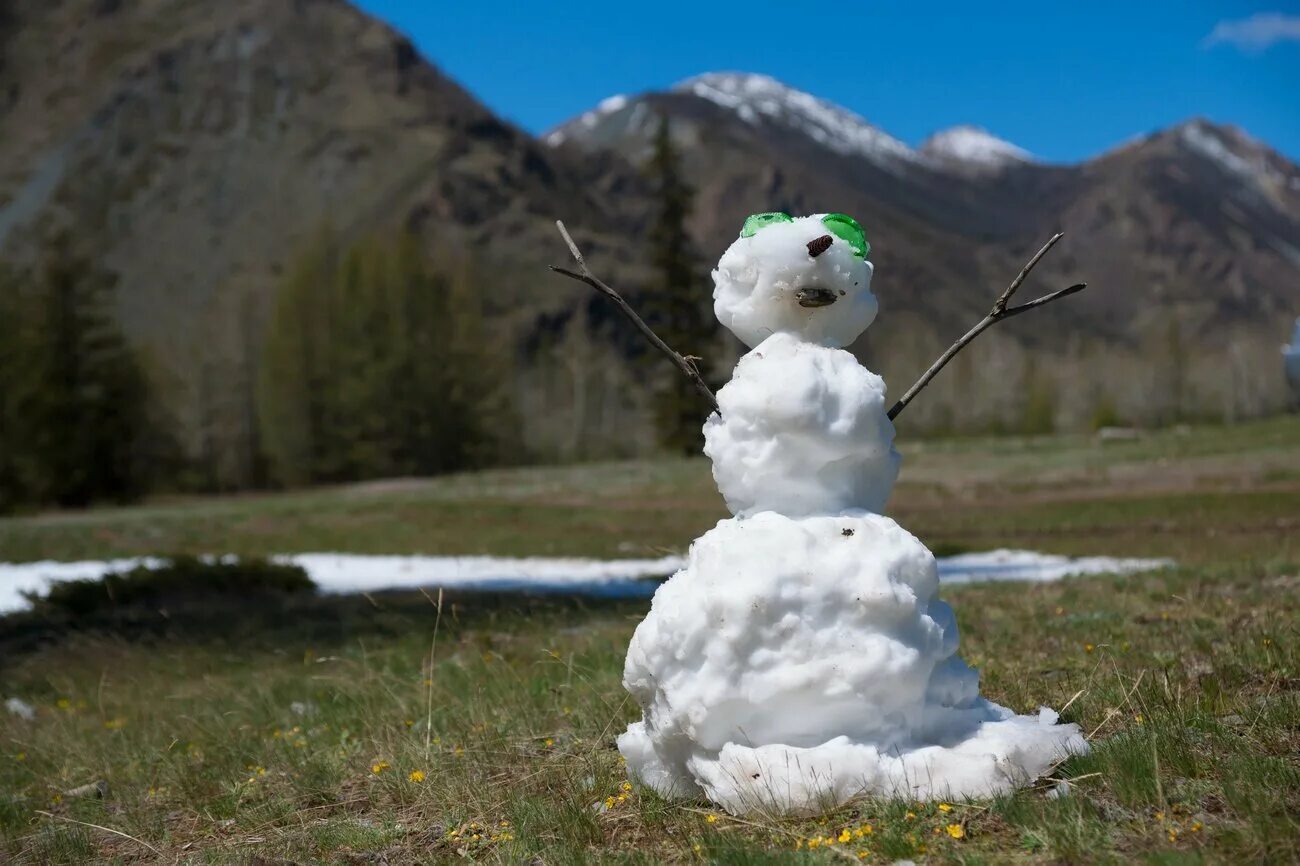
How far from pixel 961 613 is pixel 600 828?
4.97 metres

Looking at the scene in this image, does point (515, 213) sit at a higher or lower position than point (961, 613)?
higher

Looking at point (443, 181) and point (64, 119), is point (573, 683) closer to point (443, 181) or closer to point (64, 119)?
point (443, 181)

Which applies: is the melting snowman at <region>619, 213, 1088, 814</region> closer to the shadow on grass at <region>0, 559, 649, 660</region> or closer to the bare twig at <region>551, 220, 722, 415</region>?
the bare twig at <region>551, 220, 722, 415</region>

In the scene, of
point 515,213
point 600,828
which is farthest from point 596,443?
point 515,213

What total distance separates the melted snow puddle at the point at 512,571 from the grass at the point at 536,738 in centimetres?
136

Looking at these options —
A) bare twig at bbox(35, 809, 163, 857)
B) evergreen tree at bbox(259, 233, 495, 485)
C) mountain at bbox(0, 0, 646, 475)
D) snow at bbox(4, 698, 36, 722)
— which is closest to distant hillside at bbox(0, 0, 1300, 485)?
mountain at bbox(0, 0, 646, 475)

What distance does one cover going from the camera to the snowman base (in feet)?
11.1

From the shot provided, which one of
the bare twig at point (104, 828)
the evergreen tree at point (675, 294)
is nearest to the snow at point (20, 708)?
the bare twig at point (104, 828)

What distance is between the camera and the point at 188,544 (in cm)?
2055

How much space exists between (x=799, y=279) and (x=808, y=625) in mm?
1166

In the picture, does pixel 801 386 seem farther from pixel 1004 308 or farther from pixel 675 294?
pixel 675 294

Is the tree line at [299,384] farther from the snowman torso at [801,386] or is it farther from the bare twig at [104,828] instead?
the snowman torso at [801,386]

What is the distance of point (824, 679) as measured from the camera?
3393 mm

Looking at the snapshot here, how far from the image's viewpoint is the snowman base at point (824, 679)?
133 inches
